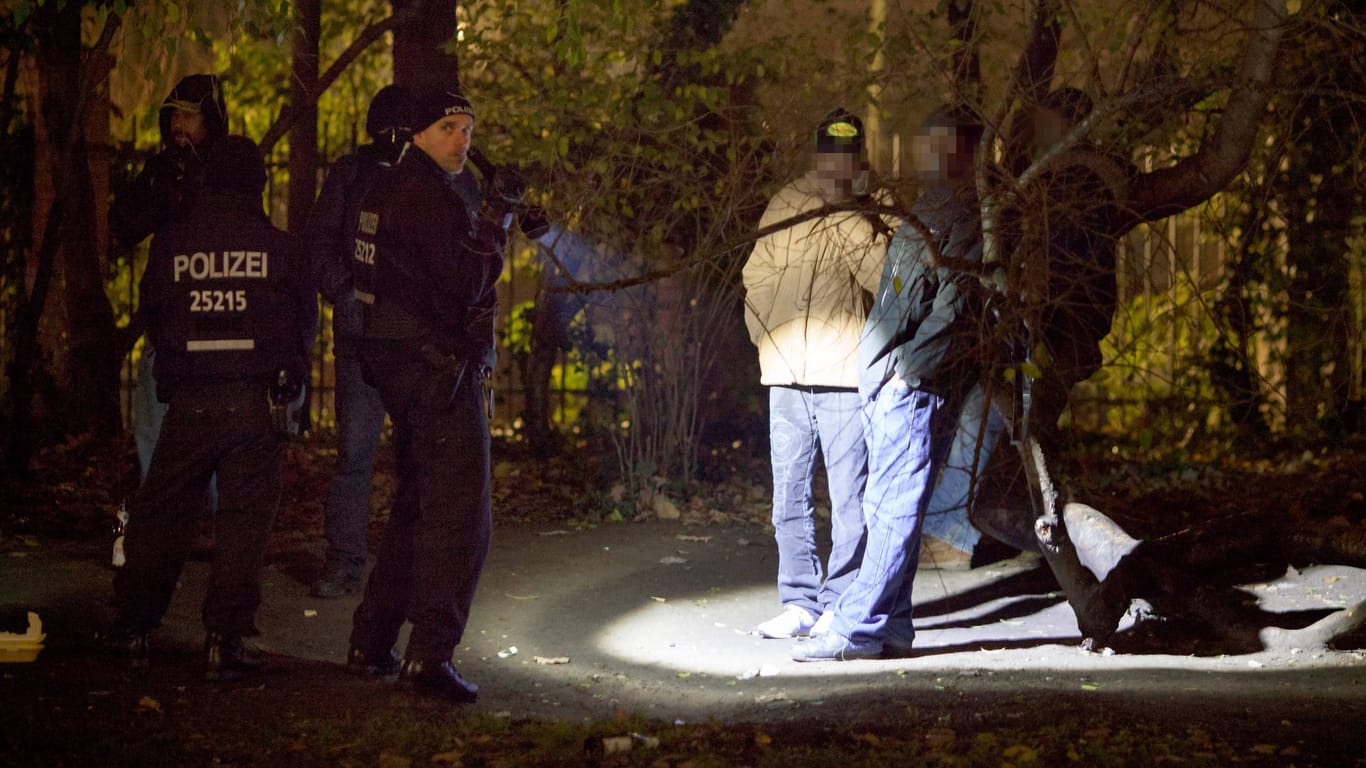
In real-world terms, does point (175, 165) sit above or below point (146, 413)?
above

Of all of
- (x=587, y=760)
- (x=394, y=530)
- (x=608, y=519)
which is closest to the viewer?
(x=587, y=760)

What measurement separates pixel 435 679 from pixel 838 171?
2428 millimetres

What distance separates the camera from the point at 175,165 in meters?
4.94

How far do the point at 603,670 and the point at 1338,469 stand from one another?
7.07 meters

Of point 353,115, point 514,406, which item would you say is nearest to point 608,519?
point 514,406

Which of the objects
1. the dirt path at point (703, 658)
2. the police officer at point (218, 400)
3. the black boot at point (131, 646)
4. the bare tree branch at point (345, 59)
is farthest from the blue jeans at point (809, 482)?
the bare tree branch at point (345, 59)

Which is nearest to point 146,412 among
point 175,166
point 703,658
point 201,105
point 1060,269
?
point 175,166

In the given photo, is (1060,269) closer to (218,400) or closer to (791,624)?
(791,624)

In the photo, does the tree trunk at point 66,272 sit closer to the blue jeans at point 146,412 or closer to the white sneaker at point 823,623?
the blue jeans at point 146,412

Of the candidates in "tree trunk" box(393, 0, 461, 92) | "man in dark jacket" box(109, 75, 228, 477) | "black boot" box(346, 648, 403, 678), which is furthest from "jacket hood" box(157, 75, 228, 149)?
"tree trunk" box(393, 0, 461, 92)

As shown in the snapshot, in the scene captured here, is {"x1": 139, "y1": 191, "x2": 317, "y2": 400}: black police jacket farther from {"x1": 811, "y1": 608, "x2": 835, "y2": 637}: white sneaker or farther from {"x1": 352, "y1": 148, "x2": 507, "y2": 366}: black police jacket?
{"x1": 811, "y1": 608, "x2": 835, "y2": 637}: white sneaker

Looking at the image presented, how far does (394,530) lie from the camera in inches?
192

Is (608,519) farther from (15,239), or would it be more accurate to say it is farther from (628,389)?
(15,239)

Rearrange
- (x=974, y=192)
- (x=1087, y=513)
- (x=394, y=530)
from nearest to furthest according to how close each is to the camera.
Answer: (x=394, y=530) < (x=974, y=192) < (x=1087, y=513)
